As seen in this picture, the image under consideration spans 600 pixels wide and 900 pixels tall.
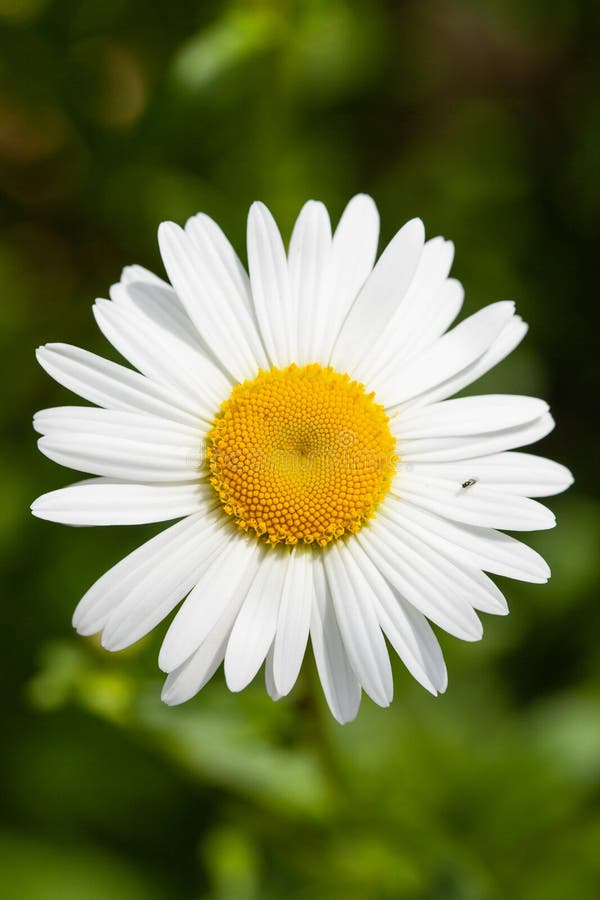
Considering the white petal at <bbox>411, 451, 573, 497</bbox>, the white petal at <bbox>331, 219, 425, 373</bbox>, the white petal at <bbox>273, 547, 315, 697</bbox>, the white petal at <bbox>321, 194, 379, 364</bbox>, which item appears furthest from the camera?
the white petal at <bbox>321, 194, 379, 364</bbox>

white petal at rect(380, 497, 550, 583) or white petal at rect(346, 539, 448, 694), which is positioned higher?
white petal at rect(380, 497, 550, 583)

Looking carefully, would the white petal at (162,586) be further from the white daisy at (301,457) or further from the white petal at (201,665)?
the white petal at (201,665)

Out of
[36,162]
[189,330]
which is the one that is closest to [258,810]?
[189,330]

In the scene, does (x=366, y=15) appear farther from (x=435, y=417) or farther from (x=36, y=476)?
(x=435, y=417)

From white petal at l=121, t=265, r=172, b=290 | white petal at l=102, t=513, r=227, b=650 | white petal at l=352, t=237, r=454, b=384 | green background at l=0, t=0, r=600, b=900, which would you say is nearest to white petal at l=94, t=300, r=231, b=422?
white petal at l=121, t=265, r=172, b=290

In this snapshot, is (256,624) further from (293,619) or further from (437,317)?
(437,317)

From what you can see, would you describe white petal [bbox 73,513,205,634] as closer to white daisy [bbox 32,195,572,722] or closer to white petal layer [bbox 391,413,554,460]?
white daisy [bbox 32,195,572,722]

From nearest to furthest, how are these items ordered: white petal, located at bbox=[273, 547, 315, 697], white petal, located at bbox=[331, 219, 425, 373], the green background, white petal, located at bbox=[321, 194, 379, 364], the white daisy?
white petal, located at bbox=[273, 547, 315, 697] → the white daisy → white petal, located at bbox=[331, 219, 425, 373] → white petal, located at bbox=[321, 194, 379, 364] → the green background
